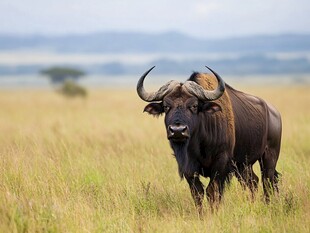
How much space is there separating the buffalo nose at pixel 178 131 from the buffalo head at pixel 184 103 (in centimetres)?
3

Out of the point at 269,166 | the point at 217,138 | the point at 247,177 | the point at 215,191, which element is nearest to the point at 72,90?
the point at 269,166

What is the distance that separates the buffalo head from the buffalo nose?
3 cm

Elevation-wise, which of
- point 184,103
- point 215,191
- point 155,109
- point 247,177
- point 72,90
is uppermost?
point 184,103

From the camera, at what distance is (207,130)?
7.33 meters

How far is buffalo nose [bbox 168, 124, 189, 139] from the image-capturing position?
667cm

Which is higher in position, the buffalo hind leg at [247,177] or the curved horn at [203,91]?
the curved horn at [203,91]

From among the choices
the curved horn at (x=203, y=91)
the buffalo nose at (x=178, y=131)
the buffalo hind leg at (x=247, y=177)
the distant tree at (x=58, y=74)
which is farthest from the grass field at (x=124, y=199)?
the distant tree at (x=58, y=74)

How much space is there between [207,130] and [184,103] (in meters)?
0.50

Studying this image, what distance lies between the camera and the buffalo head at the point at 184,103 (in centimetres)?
686

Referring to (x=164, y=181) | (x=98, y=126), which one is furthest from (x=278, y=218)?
(x=98, y=126)

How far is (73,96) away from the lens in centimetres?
4131

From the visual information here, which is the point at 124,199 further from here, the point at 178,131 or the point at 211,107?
the point at 211,107

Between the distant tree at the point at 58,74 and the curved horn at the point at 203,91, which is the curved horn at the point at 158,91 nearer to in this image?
the curved horn at the point at 203,91

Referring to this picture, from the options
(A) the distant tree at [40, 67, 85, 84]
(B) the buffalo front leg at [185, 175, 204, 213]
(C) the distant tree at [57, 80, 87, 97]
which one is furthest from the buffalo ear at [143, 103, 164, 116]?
(A) the distant tree at [40, 67, 85, 84]
